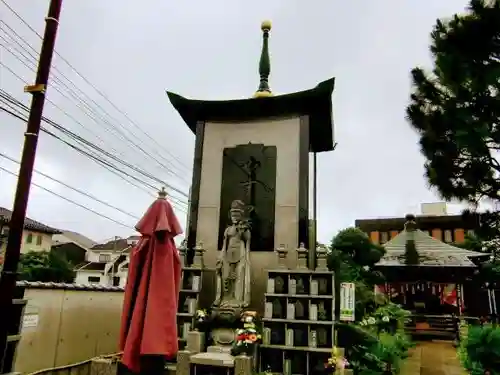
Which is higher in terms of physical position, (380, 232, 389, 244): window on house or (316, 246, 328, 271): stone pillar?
(380, 232, 389, 244): window on house

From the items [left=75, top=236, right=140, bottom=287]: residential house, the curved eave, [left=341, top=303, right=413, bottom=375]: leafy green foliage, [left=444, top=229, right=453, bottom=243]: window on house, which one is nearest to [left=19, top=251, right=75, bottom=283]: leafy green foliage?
[left=75, top=236, right=140, bottom=287]: residential house

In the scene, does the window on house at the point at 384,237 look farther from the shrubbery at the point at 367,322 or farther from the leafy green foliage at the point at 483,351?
the leafy green foliage at the point at 483,351

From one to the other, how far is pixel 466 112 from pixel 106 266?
28074 mm

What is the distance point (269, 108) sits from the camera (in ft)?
29.2

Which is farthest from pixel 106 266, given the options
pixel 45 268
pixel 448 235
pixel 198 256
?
pixel 448 235

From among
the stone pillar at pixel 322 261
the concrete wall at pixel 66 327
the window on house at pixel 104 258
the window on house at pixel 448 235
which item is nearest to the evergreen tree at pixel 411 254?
the stone pillar at pixel 322 261

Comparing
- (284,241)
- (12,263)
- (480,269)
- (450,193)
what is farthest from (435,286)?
(12,263)

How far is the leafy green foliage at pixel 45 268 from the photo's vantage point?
16.4m

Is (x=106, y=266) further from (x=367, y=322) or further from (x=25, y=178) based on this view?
(x=25, y=178)

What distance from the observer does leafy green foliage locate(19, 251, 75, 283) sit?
53.9 feet

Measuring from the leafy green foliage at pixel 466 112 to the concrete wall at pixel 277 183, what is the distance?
9.66 feet

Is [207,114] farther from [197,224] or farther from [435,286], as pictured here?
[435,286]

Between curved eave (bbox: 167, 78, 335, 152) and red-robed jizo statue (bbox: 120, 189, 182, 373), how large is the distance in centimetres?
410

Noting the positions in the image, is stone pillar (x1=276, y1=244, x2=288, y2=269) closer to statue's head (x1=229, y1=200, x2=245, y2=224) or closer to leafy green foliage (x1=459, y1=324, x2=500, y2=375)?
statue's head (x1=229, y1=200, x2=245, y2=224)
